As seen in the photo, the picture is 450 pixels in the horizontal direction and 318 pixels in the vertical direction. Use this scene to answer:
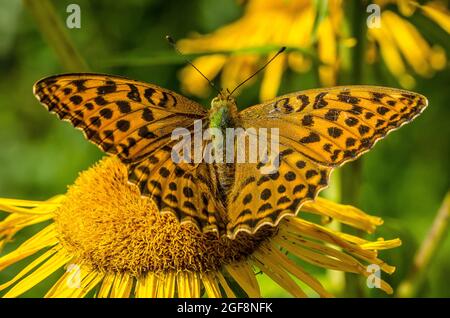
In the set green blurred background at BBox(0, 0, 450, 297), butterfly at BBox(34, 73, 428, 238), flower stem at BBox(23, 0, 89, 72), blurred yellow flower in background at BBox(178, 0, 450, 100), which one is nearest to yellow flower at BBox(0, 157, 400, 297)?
butterfly at BBox(34, 73, 428, 238)

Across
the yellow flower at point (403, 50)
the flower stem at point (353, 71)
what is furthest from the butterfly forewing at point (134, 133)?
the yellow flower at point (403, 50)

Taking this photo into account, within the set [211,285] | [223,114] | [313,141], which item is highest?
[223,114]

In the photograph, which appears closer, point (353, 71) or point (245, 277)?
point (245, 277)

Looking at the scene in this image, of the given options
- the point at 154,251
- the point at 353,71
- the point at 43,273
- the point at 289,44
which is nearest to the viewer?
the point at 154,251

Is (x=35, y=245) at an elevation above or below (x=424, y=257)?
above

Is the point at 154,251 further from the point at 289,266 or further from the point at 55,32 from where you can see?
the point at 55,32

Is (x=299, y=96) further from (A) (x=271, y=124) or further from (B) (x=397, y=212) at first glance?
(B) (x=397, y=212)

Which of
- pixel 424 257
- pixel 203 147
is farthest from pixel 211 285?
pixel 424 257

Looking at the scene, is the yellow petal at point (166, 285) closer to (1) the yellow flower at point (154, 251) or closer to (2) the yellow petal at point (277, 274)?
(1) the yellow flower at point (154, 251)
